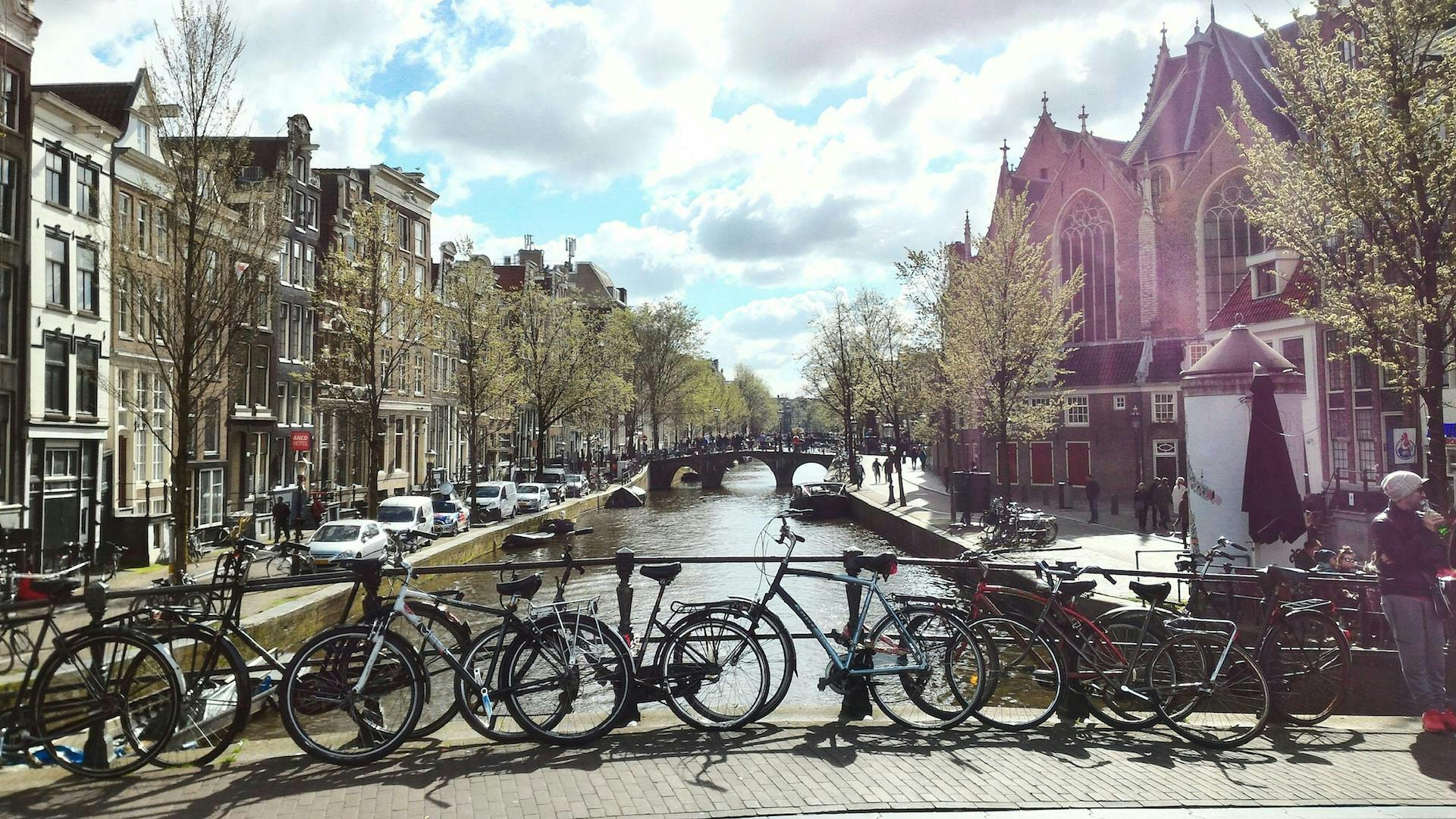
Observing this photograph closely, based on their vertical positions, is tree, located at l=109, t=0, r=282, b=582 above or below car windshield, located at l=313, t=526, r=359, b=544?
above

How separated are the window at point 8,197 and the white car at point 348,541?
9755mm

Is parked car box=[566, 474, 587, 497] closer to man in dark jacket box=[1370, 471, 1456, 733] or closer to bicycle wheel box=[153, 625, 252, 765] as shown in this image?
bicycle wheel box=[153, 625, 252, 765]

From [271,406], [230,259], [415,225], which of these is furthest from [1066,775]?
[415,225]

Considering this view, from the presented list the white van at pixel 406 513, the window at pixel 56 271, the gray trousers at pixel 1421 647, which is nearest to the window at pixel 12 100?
the window at pixel 56 271

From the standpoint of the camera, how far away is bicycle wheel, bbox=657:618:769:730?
20.8 feet

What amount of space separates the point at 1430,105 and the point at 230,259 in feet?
59.3

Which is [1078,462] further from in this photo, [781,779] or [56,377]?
[781,779]

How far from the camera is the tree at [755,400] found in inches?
5758

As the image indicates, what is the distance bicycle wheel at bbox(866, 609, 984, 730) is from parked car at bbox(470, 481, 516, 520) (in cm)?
3045

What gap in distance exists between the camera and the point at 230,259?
1664cm

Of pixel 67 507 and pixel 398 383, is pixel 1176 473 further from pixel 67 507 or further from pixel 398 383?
pixel 67 507

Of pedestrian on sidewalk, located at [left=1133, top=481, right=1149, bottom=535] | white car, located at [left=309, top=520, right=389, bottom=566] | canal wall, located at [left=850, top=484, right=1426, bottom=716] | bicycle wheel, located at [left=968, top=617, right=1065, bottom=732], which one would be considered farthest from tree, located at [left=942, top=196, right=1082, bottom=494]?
bicycle wheel, located at [left=968, top=617, right=1065, bottom=732]

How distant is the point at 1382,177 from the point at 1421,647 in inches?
298

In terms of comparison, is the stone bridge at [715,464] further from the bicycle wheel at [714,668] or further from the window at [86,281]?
the bicycle wheel at [714,668]
